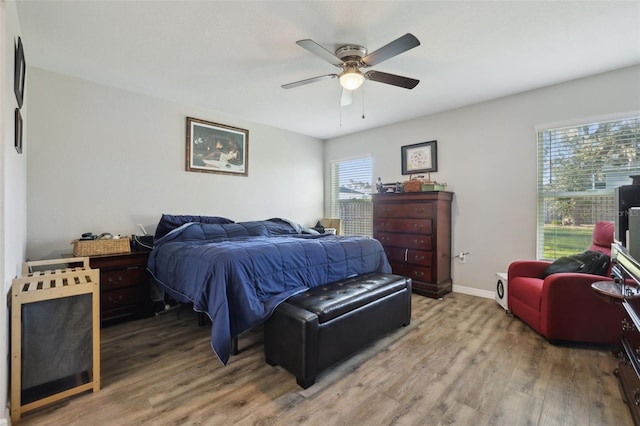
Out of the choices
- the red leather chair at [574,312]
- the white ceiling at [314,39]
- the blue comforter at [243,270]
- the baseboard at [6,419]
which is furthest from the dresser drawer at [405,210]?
the baseboard at [6,419]

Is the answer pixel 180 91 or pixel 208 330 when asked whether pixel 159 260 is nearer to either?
pixel 208 330

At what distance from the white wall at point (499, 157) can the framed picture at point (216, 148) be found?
2617 mm

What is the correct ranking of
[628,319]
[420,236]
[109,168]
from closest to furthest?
1. [628,319]
2. [109,168]
3. [420,236]

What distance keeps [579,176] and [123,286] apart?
16.4ft

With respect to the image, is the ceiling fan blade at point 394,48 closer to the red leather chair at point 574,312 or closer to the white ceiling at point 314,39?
the white ceiling at point 314,39

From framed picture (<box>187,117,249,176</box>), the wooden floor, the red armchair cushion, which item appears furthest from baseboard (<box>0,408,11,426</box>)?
the red armchair cushion

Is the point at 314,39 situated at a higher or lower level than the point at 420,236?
higher

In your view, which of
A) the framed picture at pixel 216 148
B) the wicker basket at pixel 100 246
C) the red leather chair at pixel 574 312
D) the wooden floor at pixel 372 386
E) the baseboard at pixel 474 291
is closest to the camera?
the wooden floor at pixel 372 386

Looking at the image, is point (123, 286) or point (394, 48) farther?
point (123, 286)

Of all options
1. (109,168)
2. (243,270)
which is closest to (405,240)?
(243,270)

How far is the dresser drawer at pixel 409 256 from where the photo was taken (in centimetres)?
381

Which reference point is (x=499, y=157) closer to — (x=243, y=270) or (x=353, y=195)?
(x=353, y=195)

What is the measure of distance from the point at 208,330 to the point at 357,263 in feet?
5.26

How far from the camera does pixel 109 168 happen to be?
328cm
